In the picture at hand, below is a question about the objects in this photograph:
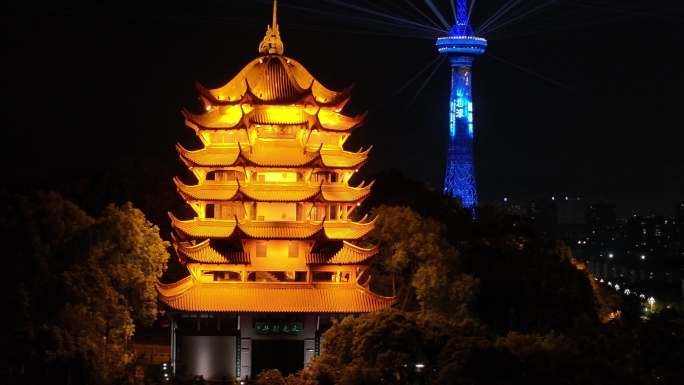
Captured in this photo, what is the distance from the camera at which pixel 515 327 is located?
54031 mm

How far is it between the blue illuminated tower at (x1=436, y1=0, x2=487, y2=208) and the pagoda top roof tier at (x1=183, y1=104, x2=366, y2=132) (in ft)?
191

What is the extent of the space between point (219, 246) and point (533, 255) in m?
17.9

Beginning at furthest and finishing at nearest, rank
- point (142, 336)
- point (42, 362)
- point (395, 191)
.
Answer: point (395, 191), point (142, 336), point (42, 362)

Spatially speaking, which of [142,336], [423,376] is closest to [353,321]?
[423,376]

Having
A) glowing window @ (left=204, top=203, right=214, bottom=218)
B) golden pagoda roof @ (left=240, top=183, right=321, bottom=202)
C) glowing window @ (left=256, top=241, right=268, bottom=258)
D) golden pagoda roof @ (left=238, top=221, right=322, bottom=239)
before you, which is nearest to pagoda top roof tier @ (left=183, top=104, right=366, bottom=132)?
golden pagoda roof @ (left=240, top=183, right=321, bottom=202)

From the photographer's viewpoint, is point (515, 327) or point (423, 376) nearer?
point (423, 376)

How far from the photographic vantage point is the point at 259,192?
51.0 metres

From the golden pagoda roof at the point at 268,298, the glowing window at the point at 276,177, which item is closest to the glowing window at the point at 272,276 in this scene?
the golden pagoda roof at the point at 268,298

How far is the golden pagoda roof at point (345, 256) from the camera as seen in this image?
5041 centimetres

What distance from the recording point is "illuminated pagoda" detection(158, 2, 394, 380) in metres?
48.6

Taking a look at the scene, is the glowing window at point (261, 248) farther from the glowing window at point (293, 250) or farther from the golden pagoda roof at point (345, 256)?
the golden pagoda roof at point (345, 256)

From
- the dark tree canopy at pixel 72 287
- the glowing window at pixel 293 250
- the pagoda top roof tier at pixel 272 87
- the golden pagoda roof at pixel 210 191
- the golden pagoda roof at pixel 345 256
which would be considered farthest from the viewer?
the pagoda top roof tier at pixel 272 87

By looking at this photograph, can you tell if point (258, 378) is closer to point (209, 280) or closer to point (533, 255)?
point (209, 280)

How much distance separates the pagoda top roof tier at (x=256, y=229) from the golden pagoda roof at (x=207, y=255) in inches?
17.9
